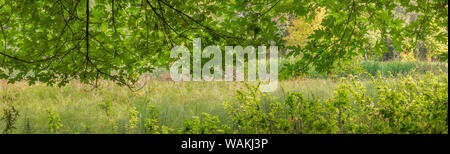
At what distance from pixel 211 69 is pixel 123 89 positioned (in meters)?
4.53

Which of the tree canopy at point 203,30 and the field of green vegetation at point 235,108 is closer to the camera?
the tree canopy at point 203,30

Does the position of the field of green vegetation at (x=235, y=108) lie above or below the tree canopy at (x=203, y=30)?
below

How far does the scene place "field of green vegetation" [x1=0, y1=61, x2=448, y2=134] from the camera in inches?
122

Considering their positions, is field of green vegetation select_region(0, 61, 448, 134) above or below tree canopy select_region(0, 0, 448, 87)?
below

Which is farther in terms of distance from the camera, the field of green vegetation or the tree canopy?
the field of green vegetation

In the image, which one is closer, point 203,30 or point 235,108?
point 203,30

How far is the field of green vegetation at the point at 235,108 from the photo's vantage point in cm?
311

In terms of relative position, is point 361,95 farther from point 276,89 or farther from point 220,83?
point 220,83

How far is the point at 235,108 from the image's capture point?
15.5 ft

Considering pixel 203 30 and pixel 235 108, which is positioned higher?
pixel 203 30
